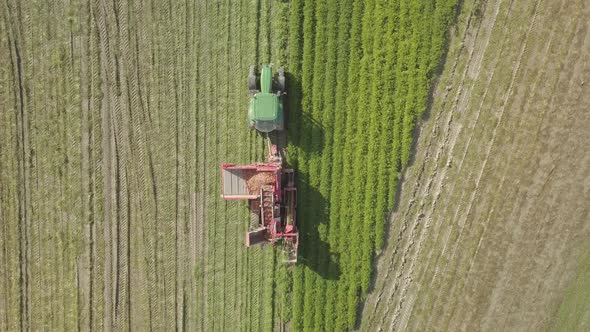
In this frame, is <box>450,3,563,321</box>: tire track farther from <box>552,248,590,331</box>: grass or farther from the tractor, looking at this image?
the tractor

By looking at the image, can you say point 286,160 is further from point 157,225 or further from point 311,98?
point 157,225

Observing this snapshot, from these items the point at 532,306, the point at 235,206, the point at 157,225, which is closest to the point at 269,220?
the point at 235,206

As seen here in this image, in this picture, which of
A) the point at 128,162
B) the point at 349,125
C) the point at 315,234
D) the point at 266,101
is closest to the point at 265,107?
the point at 266,101

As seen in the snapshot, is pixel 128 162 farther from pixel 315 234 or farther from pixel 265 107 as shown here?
pixel 315 234

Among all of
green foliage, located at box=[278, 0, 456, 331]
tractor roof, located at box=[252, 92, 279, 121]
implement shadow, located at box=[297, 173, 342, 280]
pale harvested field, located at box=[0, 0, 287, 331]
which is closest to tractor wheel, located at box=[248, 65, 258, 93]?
pale harvested field, located at box=[0, 0, 287, 331]

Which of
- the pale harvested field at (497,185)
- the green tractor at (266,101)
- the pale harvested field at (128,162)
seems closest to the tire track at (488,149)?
the pale harvested field at (497,185)

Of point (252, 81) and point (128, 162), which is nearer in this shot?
point (252, 81)

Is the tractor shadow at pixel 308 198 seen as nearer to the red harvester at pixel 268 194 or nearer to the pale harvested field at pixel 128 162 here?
the red harvester at pixel 268 194
